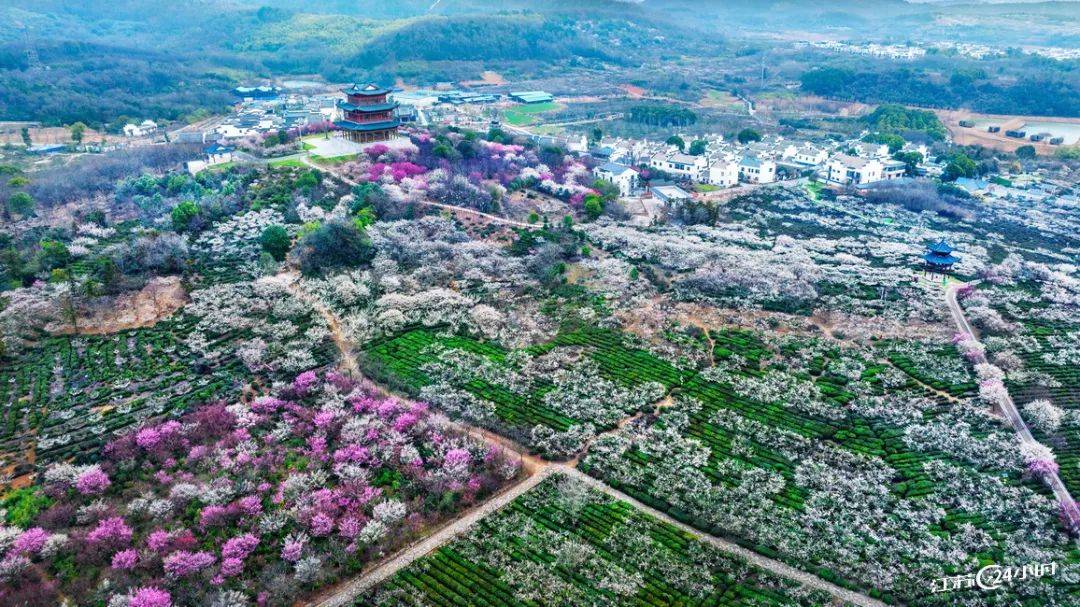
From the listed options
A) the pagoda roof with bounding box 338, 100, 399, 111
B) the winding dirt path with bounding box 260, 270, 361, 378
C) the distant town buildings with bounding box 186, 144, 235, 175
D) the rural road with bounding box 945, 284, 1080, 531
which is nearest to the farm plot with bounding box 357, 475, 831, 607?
the rural road with bounding box 945, 284, 1080, 531

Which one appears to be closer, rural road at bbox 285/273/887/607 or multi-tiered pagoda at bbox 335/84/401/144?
rural road at bbox 285/273/887/607

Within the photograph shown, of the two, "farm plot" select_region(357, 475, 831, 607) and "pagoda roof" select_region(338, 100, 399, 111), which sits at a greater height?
"pagoda roof" select_region(338, 100, 399, 111)

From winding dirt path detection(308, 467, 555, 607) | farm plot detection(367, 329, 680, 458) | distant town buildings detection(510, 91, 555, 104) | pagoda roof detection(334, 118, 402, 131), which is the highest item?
pagoda roof detection(334, 118, 402, 131)

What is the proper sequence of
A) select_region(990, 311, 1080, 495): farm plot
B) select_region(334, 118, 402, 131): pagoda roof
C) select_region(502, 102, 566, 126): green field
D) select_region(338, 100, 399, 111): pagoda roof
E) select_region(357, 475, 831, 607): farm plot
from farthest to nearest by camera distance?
select_region(502, 102, 566, 126): green field < select_region(334, 118, 402, 131): pagoda roof < select_region(338, 100, 399, 111): pagoda roof < select_region(990, 311, 1080, 495): farm plot < select_region(357, 475, 831, 607): farm plot

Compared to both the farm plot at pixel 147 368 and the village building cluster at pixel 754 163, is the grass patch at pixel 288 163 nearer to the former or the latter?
the farm plot at pixel 147 368

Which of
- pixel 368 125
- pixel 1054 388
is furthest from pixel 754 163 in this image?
pixel 1054 388

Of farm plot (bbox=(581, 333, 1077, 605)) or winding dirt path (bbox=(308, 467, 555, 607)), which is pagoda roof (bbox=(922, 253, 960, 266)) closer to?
farm plot (bbox=(581, 333, 1077, 605))

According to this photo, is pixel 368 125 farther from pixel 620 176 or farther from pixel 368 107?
pixel 620 176

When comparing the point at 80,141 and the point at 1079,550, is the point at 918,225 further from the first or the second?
the point at 80,141

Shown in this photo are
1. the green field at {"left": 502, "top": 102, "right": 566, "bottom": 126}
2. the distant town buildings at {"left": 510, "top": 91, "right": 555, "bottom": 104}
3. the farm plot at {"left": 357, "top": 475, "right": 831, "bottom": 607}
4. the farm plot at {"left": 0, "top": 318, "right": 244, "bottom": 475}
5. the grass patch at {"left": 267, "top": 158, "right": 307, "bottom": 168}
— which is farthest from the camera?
the distant town buildings at {"left": 510, "top": 91, "right": 555, "bottom": 104}
